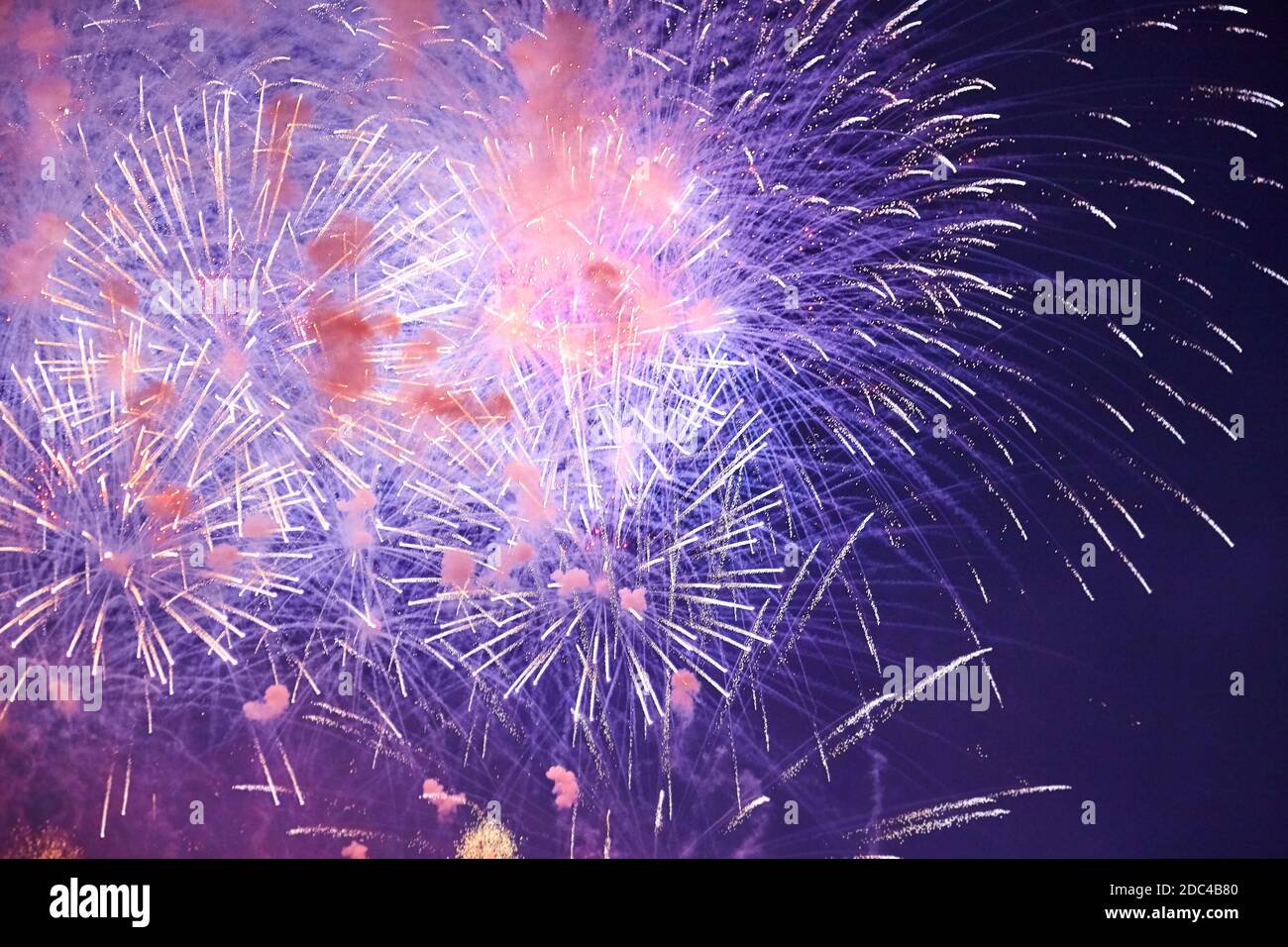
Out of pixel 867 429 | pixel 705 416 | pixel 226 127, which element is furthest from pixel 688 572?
pixel 226 127

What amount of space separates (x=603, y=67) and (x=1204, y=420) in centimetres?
283

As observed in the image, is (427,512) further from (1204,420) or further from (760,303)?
(1204,420)

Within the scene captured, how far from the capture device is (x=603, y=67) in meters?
4.69

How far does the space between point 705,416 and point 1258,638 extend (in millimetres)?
2407

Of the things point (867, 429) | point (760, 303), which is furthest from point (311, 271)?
point (867, 429)

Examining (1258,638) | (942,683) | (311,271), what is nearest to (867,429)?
(942,683)

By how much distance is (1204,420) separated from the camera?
4.66 meters

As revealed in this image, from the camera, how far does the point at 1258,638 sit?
15.3 ft

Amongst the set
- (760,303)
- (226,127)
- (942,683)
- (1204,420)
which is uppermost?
(226,127)

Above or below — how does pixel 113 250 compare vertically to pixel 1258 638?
above
